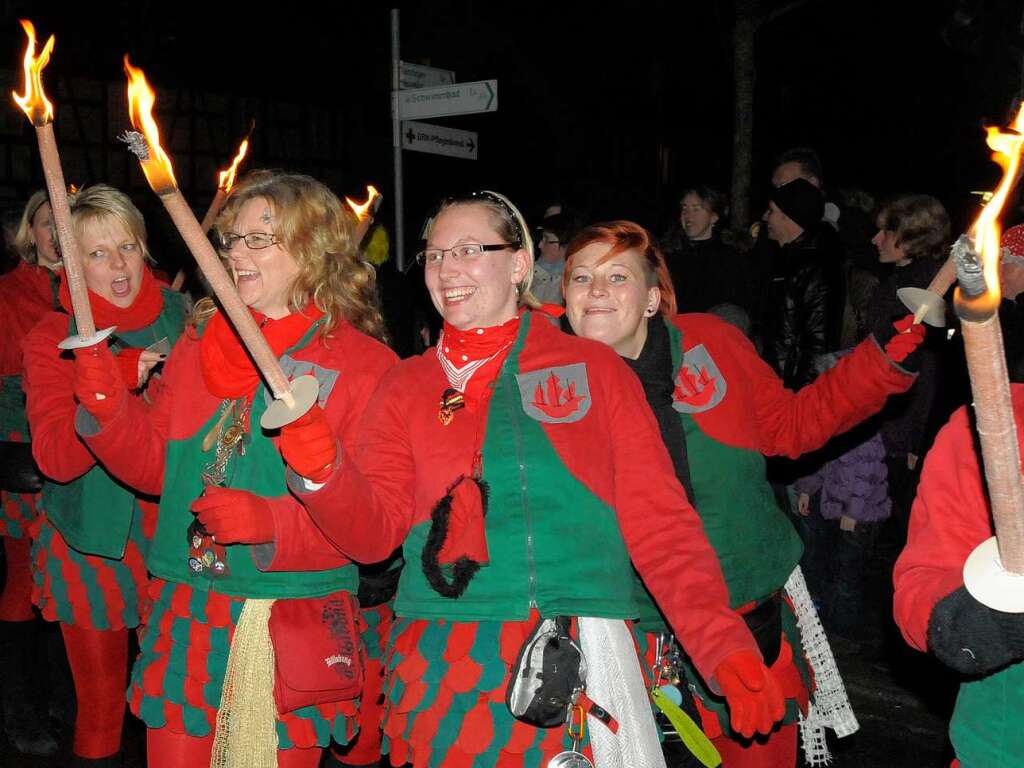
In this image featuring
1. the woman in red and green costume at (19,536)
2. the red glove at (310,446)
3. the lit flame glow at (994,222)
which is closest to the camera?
the lit flame glow at (994,222)

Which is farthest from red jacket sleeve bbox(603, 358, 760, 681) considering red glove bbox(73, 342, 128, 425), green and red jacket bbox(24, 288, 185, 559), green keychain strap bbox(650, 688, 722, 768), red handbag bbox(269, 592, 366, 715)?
green and red jacket bbox(24, 288, 185, 559)

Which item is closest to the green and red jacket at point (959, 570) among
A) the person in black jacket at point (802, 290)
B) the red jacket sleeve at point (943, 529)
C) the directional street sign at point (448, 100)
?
the red jacket sleeve at point (943, 529)

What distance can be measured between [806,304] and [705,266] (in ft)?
2.35

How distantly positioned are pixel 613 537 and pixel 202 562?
1.10 metres

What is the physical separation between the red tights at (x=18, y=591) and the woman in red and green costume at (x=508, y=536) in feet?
9.42

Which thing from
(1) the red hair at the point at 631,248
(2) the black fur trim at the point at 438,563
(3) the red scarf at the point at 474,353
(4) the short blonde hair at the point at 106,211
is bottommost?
(2) the black fur trim at the point at 438,563

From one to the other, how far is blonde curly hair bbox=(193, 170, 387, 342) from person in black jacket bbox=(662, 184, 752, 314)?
128 inches

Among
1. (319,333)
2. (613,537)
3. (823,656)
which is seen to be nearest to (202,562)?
(319,333)

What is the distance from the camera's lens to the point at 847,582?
631cm

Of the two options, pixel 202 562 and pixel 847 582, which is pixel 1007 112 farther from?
pixel 202 562

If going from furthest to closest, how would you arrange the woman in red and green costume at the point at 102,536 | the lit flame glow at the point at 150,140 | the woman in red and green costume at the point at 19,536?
the woman in red and green costume at the point at 19,536 → the woman in red and green costume at the point at 102,536 → the lit flame glow at the point at 150,140

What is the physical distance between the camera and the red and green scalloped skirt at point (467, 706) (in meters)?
2.58

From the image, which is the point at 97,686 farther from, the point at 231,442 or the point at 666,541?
the point at 666,541

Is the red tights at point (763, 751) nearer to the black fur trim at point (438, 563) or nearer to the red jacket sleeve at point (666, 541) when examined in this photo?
the red jacket sleeve at point (666, 541)
